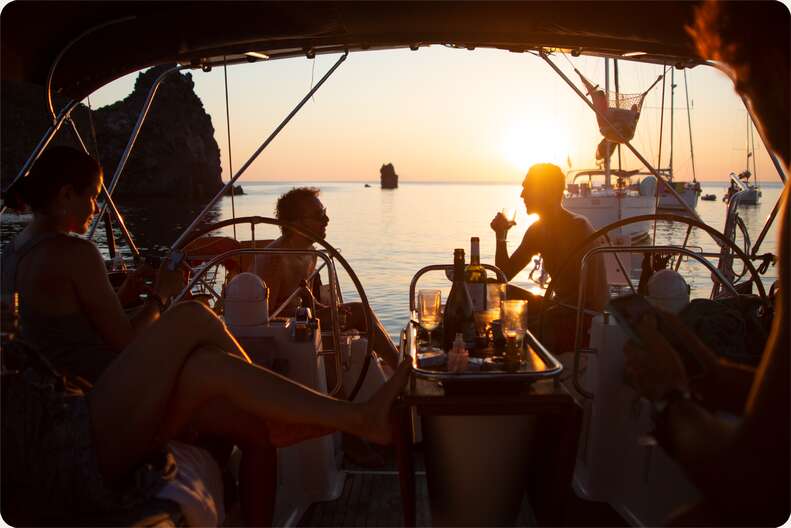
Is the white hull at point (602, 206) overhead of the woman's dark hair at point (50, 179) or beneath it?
beneath

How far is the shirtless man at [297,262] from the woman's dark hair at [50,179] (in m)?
1.35

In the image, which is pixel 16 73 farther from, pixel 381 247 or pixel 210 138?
pixel 210 138

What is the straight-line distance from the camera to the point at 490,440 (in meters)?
1.97

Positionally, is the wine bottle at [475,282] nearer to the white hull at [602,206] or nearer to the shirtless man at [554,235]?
the shirtless man at [554,235]

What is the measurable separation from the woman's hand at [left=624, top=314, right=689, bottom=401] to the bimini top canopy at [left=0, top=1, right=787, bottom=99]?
56.4 inches

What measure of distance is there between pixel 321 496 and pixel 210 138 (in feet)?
212

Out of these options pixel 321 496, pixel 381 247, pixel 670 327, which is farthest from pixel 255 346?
pixel 381 247

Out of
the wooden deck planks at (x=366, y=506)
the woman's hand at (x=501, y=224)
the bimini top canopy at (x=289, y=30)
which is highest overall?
the bimini top canopy at (x=289, y=30)

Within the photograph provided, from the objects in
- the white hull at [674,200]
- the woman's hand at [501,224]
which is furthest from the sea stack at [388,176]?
the woman's hand at [501,224]

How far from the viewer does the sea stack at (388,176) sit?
4213 inches

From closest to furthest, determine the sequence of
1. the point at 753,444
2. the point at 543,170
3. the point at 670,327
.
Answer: the point at 753,444 → the point at 670,327 → the point at 543,170

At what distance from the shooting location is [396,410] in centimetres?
179

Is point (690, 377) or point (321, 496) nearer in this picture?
point (690, 377)

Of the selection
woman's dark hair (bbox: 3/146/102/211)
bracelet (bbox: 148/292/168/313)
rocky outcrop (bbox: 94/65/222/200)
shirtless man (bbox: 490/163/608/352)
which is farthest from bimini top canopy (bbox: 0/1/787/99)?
rocky outcrop (bbox: 94/65/222/200)
